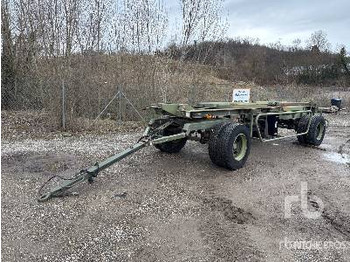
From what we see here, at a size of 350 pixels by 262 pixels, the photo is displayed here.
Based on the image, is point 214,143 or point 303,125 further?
point 303,125

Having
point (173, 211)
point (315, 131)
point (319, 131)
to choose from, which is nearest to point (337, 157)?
point (315, 131)

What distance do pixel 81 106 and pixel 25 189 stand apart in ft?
23.2

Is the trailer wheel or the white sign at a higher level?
the white sign

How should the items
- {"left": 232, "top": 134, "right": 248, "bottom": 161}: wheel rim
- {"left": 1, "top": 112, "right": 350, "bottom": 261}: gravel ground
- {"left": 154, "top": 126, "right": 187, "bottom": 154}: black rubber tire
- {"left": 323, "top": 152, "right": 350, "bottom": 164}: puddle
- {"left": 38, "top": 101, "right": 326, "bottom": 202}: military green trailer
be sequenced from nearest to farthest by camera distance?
{"left": 1, "top": 112, "right": 350, "bottom": 261}: gravel ground, {"left": 38, "top": 101, "right": 326, "bottom": 202}: military green trailer, {"left": 232, "top": 134, "right": 248, "bottom": 161}: wheel rim, {"left": 154, "top": 126, "right": 187, "bottom": 154}: black rubber tire, {"left": 323, "top": 152, "right": 350, "bottom": 164}: puddle

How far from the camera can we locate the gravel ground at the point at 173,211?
3.81 m

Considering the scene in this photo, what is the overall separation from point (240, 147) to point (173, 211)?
258 centimetres

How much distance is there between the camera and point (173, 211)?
4809mm

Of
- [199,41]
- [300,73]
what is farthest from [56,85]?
[300,73]

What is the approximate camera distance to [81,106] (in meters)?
12.2

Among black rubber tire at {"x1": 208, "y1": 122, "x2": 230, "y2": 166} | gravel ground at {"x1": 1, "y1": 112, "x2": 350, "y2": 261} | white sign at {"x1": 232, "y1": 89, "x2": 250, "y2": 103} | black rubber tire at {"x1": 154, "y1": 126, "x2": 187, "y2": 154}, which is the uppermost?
white sign at {"x1": 232, "y1": 89, "x2": 250, "y2": 103}

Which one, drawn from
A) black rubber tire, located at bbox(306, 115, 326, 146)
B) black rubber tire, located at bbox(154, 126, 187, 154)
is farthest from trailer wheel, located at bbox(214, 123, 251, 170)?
black rubber tire, located at bbox(306, 115, 326, 146)

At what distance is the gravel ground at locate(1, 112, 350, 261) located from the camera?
3.81 meters

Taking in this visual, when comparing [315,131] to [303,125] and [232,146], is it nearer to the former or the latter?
[303,125]

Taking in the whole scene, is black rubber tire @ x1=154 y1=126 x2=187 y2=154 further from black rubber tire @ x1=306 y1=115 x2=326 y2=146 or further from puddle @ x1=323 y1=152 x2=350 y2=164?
black rubber tire @ x1=306 y1=115 x2=326 y2=146
